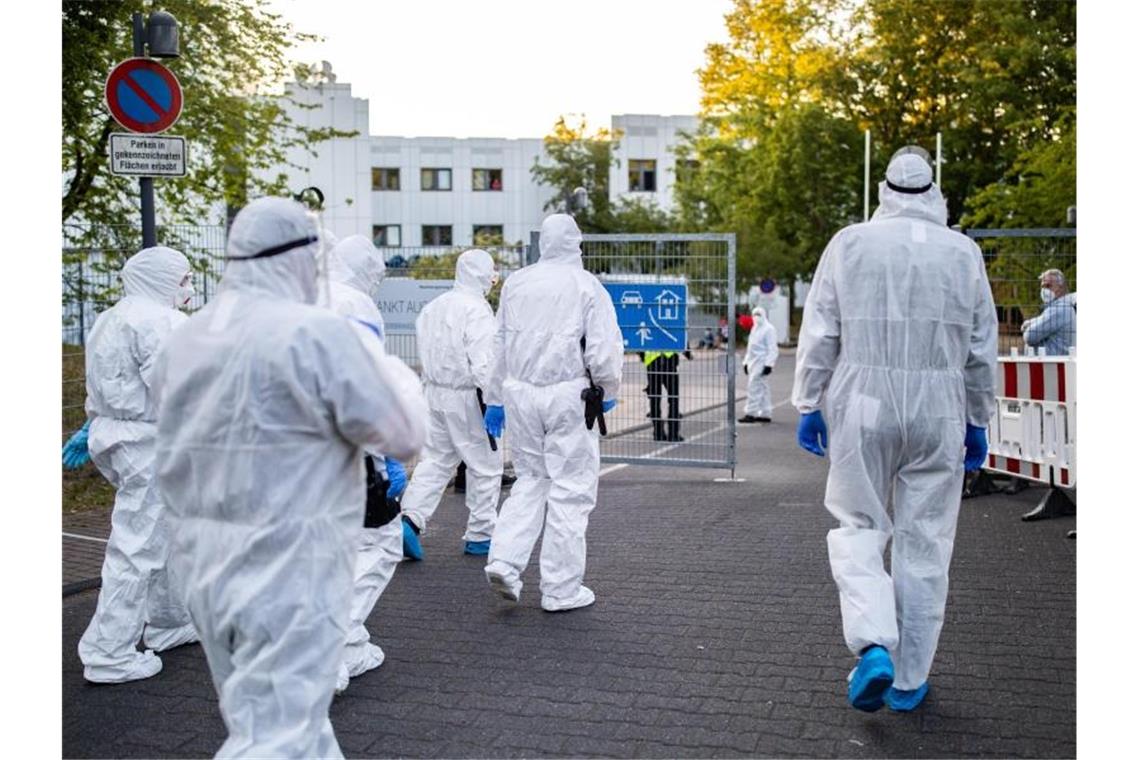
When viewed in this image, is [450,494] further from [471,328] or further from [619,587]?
[619,587]

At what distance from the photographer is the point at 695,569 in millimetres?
7770

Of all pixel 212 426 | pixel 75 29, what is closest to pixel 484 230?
pixel 75 29

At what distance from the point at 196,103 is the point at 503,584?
953 centimetres

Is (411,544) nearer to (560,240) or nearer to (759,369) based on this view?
(560,240)

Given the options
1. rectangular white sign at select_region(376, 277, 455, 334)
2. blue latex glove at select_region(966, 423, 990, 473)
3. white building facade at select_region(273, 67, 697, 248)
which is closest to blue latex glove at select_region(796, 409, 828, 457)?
blue latex glove at select_region(966, 423, 990, 473)

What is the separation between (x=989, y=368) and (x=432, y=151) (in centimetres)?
5629

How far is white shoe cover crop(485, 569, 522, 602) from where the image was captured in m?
6.62

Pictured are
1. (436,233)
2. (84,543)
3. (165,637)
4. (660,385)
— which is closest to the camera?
(165,637)

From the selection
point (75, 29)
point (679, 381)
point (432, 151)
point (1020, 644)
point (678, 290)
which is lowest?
point (1020, 644)

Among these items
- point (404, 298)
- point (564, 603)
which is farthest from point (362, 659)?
point (404, 298)

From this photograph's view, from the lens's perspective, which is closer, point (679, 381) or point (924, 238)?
point (924, 238)

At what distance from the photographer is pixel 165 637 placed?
6.01 meters

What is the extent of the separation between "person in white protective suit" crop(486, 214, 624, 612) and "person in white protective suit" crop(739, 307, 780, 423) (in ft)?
39.2

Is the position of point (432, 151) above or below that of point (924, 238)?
above
